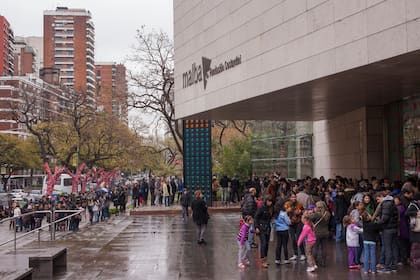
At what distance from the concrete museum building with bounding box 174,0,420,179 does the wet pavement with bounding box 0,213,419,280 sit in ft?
16.2

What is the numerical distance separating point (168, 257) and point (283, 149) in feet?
73.1

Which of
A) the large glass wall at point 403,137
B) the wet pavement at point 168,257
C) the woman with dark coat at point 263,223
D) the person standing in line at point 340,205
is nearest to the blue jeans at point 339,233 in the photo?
the wet pavement at point 168,257

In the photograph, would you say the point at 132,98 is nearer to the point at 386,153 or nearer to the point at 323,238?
the point at 386,153

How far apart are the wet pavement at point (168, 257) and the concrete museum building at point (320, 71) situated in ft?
16.2

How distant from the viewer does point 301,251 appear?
595 inches

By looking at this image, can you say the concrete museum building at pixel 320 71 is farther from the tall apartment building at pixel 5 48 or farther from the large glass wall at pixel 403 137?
the tall apartment building at pixel 5 48

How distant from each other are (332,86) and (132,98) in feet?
84.1

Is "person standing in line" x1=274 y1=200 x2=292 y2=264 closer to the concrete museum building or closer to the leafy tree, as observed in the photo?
the concrete museum building

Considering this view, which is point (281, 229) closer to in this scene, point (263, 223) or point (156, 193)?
point (263, 223)

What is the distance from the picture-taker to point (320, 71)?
16750 millimetres

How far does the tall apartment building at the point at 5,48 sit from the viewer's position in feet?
423

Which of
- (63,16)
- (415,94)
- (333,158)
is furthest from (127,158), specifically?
(63,16)

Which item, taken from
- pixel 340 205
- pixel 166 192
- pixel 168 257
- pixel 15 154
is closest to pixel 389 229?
pixel 340 205

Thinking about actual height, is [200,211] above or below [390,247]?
above
